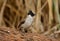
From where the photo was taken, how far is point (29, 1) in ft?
22.0

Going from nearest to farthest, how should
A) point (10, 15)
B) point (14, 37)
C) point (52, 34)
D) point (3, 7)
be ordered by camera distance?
point (14, 37)
point (52, 34)
point (3, 7)
point (10, 15)

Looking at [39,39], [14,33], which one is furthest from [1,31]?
[39,39]

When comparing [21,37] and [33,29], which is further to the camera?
[33,29]

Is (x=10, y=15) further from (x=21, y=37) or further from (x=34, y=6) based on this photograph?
(x=21, y=37)

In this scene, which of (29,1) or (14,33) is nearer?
(14,33)

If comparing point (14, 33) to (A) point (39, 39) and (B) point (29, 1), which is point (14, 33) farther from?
(B) point (29, 1)

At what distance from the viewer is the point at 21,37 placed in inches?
190

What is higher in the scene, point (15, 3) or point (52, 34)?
point (15, 3)

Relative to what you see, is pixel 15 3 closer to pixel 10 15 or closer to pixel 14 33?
pixel 10 15

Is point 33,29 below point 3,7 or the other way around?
below

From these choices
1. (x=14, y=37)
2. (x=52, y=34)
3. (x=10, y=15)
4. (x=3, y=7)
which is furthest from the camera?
(x=10, y=15)

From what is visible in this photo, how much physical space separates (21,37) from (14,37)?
0.15m

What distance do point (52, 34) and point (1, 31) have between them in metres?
1.84

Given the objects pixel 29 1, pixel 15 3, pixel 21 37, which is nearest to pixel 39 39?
pixel 21 37
